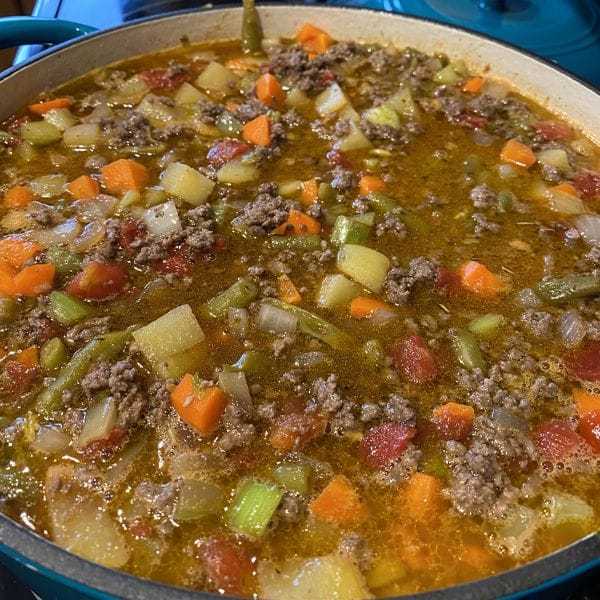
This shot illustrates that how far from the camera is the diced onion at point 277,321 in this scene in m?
2.68

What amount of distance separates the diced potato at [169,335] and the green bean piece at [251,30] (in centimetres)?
215

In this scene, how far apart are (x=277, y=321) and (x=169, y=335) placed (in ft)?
1.28

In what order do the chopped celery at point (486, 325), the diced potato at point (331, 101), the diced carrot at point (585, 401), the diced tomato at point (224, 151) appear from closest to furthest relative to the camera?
the diced carrot at point (585, 401), the chopped celery at point (486, 325), the diced tomato at point (224, 151), the diced potato at point (331, 101)

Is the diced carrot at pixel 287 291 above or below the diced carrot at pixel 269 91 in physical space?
below

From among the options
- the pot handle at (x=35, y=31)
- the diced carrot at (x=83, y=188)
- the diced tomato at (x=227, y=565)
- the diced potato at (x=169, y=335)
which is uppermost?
the pot handle at (x=35, y=31)

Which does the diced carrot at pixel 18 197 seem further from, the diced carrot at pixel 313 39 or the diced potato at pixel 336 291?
the diced carrot at pixel 313 39

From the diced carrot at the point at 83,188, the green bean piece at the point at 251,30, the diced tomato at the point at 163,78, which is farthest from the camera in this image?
the green bean piece at the point at 251,30

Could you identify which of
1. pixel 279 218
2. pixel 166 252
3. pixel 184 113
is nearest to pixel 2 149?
pixel 184 113

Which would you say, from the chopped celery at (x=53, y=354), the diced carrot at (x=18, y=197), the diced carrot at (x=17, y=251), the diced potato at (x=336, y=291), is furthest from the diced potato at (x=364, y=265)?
the diced carrot at (x=18, y=197)

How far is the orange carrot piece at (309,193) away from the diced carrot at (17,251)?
1120mm

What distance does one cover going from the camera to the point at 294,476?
224 centimetres

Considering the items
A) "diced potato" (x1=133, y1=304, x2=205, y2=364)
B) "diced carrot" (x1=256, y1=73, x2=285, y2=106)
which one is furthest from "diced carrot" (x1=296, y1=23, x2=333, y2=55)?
"diced potato" (x1=133, y1=304, x2=205, y2=364)

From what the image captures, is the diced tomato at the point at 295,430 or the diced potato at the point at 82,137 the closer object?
the diced tomato at the point at 295,430

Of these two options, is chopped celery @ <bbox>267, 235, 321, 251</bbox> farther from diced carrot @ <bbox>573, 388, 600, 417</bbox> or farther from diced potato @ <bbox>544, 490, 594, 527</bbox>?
diced potato @ <bbox>544, 490, 594, 527</bbox>
